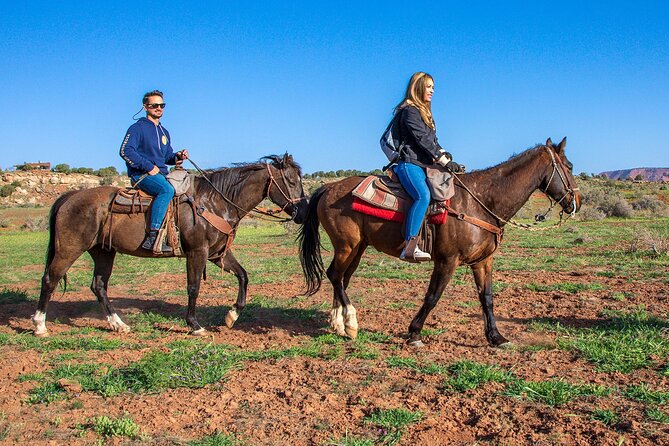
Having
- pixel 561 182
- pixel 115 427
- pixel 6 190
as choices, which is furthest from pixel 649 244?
pixel 6 190

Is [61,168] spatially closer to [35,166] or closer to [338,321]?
[35,166]

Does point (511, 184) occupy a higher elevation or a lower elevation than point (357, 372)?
higher

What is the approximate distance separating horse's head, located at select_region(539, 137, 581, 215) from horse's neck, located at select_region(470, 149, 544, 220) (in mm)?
117

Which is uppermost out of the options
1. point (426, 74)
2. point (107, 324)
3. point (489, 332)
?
point (426, 74)

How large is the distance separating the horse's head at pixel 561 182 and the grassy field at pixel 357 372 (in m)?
1.56

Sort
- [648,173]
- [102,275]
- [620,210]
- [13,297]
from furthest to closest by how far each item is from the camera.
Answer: [648,173] < [620,210] < [13,297] < [102,275]

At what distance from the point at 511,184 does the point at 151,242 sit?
465 cm

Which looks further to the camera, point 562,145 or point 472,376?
point 562,145

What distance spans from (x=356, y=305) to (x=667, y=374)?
4655mm

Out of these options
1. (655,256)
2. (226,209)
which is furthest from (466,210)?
(655,256)

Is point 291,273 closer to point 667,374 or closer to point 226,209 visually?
point 226,209

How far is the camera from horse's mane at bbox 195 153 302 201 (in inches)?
301

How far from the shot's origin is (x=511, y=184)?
643 cm

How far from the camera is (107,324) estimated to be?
25.7 feet
